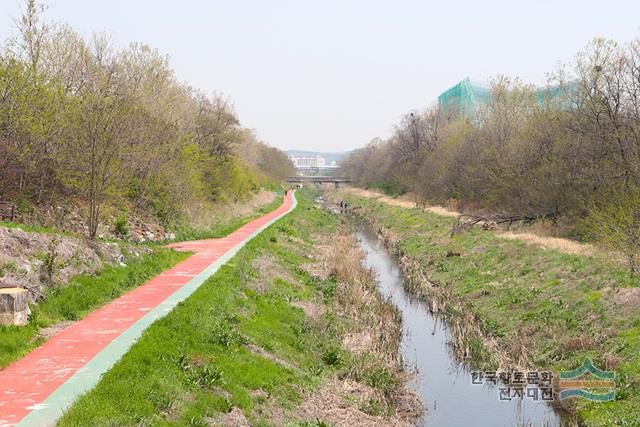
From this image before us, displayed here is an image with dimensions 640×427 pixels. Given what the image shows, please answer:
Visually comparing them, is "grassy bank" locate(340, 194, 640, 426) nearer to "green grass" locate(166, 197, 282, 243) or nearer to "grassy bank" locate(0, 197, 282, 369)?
"grassy bank" locate(0, 197, 282, 369)

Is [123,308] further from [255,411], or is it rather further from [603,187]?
[603,187]

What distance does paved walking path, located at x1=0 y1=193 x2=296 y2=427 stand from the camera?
778 cm

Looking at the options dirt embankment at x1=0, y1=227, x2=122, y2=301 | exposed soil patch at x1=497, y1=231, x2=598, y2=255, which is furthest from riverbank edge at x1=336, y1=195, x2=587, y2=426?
dirt embankment at x1=0, y1=227, x2=122, y2=301

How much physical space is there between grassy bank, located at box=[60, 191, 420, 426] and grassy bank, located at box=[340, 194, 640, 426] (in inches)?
122

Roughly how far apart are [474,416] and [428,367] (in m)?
2.99

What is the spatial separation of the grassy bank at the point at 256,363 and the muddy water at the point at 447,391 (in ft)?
2.05

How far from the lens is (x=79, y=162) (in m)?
20.3

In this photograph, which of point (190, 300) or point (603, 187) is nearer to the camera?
point (190, 300)

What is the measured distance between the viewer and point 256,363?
11.3 metres

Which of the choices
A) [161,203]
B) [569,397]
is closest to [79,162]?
[161,203]
